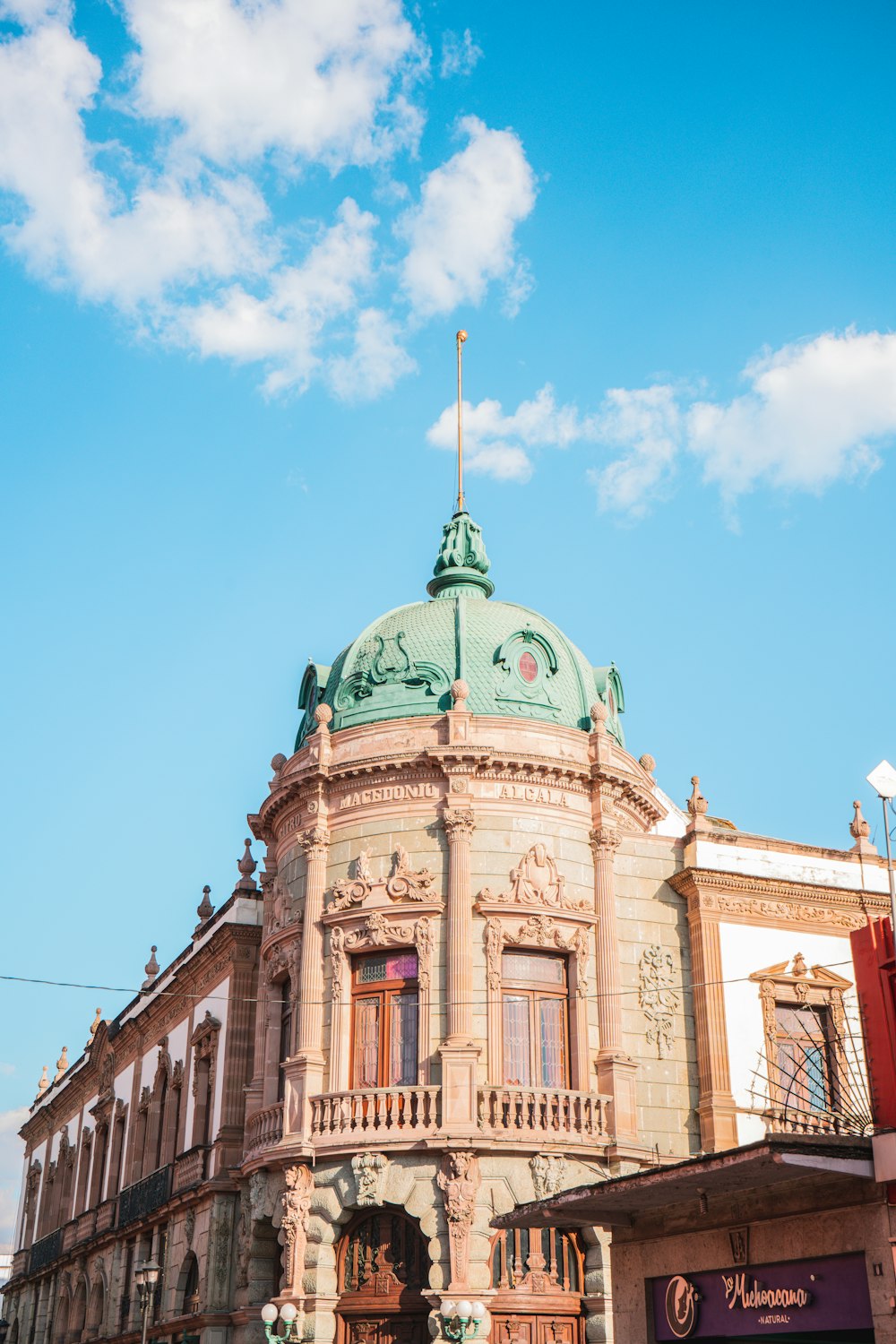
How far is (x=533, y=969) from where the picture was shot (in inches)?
1188

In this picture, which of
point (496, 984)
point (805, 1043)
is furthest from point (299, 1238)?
point (805, 1043)

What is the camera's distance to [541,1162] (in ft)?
91.2

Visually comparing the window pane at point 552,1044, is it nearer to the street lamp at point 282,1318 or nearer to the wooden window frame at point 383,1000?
the wooden window frame at point 383,1000

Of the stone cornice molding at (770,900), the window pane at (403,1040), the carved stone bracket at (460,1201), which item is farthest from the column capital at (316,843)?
the stone cornice molding at (770,900)

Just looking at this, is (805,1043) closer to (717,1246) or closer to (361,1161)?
(361,1161)

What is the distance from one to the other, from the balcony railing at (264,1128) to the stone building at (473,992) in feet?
0.26

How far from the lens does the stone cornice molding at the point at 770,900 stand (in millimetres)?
32188

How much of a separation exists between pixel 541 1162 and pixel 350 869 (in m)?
7.29

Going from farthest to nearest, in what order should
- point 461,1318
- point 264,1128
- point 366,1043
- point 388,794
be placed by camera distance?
point 388,794 < point 264,1128 < point 366,1043 < point 461,1318

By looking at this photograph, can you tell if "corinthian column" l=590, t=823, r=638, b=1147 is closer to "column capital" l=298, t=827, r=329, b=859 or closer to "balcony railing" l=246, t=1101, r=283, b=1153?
"column capital" l=298, t=827, r=329, b=859

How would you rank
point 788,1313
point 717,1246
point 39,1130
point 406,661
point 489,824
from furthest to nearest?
point 39,1130
point 406,661
point 489,824
point 717,1246
point 788,1313

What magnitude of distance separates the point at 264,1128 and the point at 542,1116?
21.1ft

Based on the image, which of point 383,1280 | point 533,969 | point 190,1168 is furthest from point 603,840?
point 190,1168

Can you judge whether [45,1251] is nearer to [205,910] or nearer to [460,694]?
[205,910]
